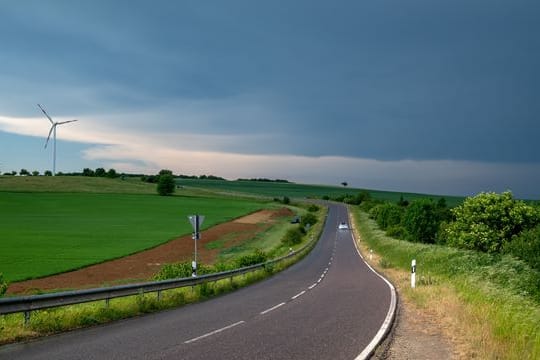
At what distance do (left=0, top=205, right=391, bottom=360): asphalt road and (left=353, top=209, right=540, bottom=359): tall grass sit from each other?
86.7 inches

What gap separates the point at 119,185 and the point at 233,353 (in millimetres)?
164551

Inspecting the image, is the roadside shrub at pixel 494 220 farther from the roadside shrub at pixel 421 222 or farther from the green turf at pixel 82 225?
the roadside shrub at pixel 421 222

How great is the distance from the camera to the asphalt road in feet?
31.4

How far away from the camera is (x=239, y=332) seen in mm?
11867

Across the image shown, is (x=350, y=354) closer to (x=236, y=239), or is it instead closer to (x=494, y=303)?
(x=494, y=303)

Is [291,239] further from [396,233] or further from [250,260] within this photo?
[250,260]

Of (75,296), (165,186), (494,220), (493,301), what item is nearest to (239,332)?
(75,296)

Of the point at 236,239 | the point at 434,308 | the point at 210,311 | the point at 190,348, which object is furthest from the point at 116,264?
the point at 190,348

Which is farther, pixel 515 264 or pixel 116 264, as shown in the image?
pixel 116 264

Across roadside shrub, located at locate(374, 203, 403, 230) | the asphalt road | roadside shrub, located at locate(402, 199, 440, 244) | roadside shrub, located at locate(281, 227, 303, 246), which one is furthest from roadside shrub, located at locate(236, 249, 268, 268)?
roadside shrub, located at locate(374, 203, 403, 230)

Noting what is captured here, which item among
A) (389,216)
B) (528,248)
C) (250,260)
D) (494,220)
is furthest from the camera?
(389,216)

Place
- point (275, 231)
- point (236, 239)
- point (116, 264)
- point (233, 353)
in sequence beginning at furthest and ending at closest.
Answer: point (275, 231), point (236, 239), point (116, 264), point (233, 353)

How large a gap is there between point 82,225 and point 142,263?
37.4 m

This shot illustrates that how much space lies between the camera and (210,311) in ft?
52.5
